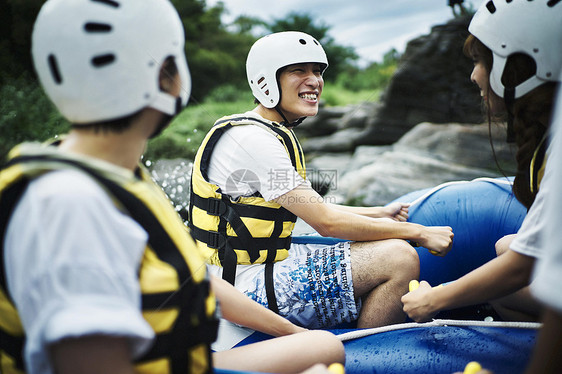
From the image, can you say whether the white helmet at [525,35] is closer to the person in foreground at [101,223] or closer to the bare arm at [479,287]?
the bare arm at [479,287]

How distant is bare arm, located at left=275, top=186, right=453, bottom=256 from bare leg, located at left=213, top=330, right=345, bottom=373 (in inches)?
24.9

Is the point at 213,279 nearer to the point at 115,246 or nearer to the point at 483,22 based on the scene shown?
the point at 115,246

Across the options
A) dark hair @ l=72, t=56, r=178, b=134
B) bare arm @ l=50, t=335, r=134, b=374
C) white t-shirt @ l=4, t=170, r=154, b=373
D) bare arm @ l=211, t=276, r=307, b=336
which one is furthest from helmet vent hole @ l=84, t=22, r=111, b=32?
bare arm @ l=211, t=276, r=307, b=336

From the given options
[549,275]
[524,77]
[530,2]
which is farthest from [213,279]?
[530,2]

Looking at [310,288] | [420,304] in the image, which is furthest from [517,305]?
[310,288]

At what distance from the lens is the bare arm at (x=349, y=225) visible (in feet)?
5.80

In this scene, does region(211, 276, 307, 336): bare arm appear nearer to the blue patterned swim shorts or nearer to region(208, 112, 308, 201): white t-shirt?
the blue patterned swim shorts

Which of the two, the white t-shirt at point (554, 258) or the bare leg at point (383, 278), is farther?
the bare leg at point (383, 278)

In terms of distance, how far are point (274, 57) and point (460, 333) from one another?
154 cm

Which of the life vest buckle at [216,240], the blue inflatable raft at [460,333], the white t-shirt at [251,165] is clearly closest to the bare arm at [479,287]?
the blue inflatable raft at [460,333]

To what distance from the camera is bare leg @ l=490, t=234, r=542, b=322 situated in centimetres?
170

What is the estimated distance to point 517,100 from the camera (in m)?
1.35

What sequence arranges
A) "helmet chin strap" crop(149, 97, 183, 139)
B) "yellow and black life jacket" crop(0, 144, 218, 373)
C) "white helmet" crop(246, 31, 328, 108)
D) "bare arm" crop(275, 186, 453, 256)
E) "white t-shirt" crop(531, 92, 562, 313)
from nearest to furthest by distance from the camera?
"white t-shirt" crop(531, 92, 562, 313) < "yellow and black life jacket" crop(0, 144, 218, 373) < "helmet chin strap" crop(149, 97, 183, 139) < "bare arm" crop(275, 186, 453, 256) < "white helmet" crop(246, 31, 328, 108)

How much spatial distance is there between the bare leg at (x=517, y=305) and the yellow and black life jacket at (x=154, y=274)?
4.52 feet
